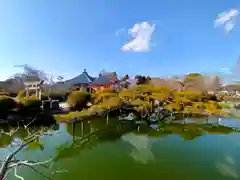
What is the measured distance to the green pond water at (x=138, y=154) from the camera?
509cm

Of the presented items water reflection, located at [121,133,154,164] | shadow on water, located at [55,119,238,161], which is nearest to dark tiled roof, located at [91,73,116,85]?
shadow on water, located at [55,119,238,161]

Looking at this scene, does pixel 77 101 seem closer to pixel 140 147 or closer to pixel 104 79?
pixel 140 147

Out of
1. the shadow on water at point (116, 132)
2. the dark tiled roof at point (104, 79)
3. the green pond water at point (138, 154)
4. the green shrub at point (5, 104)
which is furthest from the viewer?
the dark tiled roof at point (104, 79)

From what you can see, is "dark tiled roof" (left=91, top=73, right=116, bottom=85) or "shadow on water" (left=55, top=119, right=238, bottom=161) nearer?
"shadow on water" (left=55, top=119, right=238, bottom=161)

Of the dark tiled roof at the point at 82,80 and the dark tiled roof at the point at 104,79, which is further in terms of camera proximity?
the dark tiled roof at the point at 82,80

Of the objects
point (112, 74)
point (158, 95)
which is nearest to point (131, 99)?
point (158, 95)

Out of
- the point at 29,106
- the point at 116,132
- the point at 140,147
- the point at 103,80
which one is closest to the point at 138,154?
the point at 140,147

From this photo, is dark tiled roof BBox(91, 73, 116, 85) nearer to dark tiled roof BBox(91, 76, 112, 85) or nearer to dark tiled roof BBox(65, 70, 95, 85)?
dark tiled roof BBox(91, 76, 112, 85)

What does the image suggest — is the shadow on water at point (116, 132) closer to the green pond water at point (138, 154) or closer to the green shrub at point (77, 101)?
the green pond water at point (138, 154)

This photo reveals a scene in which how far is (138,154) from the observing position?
6.69 metres

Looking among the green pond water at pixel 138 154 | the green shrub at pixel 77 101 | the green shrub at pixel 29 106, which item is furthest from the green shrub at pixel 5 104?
the green shrub at pixel 77 101

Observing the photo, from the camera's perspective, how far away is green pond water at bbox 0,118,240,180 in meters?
5.09

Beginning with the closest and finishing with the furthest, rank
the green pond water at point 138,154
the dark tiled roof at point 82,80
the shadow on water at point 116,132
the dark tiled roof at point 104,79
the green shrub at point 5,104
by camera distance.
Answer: the green pond water at point 138,154 < the shadow on water at point 116,132 < the green shrub at point 5,104 < the dark tiled roof at point 104,79 < the dark tiled roof at point 82,80

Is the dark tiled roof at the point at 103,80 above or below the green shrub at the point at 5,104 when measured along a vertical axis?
above
